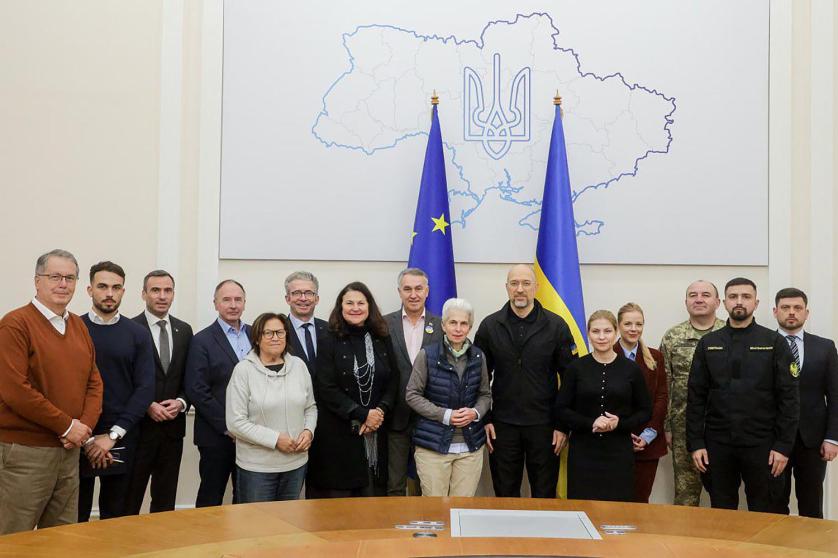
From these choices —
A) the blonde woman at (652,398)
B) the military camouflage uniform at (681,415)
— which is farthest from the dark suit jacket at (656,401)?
the military camouflage uniform at (681,415)

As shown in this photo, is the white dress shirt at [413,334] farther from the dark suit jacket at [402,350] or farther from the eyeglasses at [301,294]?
the eyeglasses at [301,294]

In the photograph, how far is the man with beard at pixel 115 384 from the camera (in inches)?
148

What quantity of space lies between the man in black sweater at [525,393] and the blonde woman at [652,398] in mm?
373

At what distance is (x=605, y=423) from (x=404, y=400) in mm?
993

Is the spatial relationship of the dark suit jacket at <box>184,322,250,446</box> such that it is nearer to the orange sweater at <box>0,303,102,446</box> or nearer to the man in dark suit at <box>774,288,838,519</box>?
the orange sweater at <box>0,303,102,446</box>

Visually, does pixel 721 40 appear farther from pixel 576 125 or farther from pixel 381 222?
pixel 381 222

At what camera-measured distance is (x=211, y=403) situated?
4.01 meters

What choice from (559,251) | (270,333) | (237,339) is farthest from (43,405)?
(559,251)

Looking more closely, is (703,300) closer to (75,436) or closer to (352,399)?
(352,399)

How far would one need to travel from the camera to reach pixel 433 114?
4.98 metres

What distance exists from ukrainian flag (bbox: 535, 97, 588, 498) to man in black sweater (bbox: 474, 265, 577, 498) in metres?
0.58

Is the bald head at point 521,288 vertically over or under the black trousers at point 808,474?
over

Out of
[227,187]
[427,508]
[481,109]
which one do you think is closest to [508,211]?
[481,109]

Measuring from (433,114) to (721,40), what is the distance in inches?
75.9
